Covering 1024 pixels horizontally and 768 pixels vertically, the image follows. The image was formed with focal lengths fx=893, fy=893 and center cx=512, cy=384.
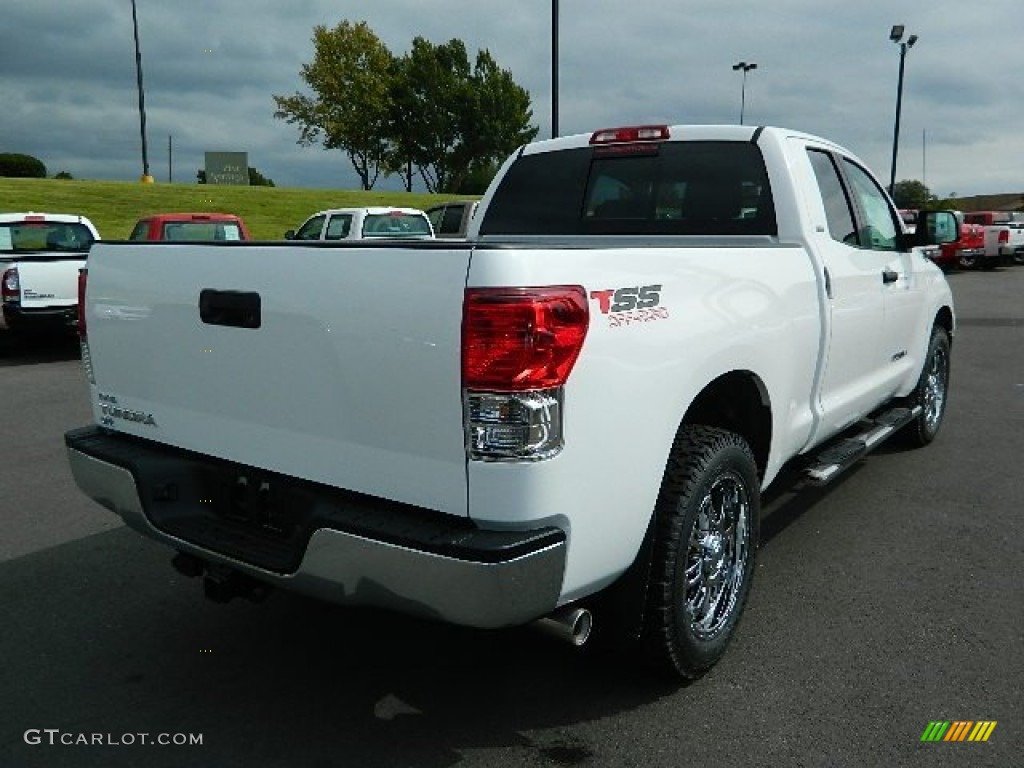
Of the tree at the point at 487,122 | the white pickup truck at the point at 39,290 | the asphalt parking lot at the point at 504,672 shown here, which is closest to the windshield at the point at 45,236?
the white pickup truck at the point at 39,290

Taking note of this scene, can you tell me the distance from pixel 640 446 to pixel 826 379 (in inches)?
69.1

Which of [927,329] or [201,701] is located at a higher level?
[927,329]

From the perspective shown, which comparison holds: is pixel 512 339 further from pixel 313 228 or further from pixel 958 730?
pixel 313 228

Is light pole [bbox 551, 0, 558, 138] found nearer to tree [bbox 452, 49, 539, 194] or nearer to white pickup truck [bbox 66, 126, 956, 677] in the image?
white pickup truck [bbox 66, 126, 956, 677]

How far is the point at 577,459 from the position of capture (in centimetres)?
232

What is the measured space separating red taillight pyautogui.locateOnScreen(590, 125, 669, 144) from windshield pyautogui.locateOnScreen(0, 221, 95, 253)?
8841 mm

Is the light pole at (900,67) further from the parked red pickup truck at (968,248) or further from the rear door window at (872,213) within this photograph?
the rear door window at (872,213)

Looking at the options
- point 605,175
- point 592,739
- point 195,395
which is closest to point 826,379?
point 605,175

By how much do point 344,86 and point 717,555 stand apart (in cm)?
5741

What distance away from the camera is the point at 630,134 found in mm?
4488

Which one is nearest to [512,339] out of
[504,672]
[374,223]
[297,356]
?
[297,356]

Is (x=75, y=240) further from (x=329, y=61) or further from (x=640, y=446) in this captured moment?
(x=329, y=61)

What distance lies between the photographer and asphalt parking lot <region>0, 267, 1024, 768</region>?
8.93 feet

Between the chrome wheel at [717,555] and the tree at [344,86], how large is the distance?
56.6m
